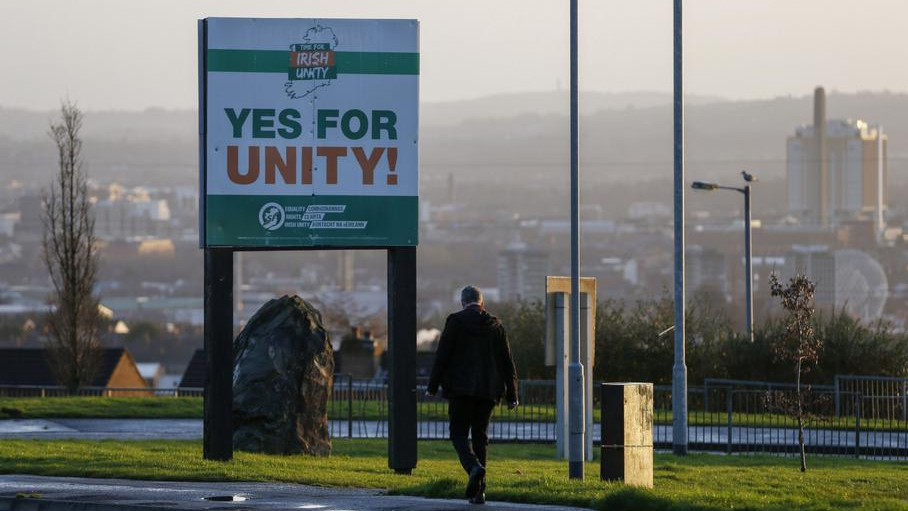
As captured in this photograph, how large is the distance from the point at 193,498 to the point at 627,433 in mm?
3893

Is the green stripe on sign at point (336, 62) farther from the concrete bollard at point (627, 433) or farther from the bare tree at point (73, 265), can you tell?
the bare tree at point (73, 265)

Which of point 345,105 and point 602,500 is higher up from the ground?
point 345,105

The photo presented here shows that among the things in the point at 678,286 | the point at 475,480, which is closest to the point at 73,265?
the point at 678,286

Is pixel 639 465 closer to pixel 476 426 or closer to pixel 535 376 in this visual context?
pixel 476 426

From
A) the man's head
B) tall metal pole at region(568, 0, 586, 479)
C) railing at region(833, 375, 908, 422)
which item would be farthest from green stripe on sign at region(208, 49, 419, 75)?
railing at region(833, 375, 908, 422)

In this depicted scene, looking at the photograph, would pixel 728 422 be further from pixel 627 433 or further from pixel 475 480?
pixel 475 480

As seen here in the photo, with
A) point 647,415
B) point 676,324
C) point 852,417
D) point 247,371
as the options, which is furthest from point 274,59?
point 852,417

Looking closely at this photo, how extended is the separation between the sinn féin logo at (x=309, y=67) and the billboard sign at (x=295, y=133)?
0.01m

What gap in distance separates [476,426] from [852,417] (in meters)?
19.6

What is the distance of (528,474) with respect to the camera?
1902 cm

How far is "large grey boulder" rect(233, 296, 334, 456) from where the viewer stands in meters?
21.0

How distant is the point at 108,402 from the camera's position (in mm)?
36594

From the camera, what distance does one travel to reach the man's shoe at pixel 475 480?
1425cm

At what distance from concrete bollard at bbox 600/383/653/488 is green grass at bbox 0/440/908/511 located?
26cm
